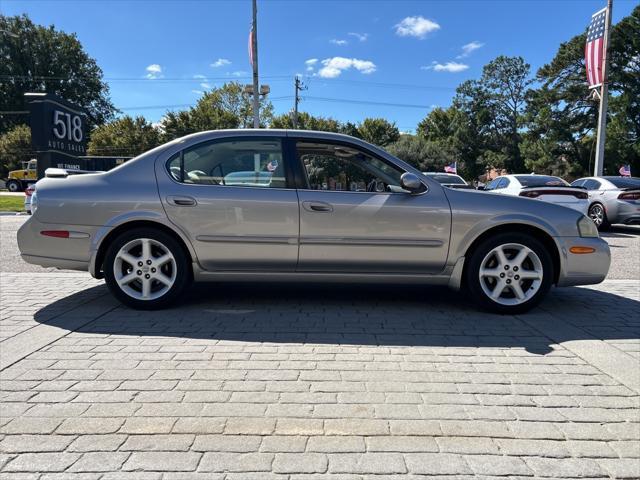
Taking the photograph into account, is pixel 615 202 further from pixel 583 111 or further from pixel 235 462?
pixel 583 111

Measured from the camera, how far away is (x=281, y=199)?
4.19 meters

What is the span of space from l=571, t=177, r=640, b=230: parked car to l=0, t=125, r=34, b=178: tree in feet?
182

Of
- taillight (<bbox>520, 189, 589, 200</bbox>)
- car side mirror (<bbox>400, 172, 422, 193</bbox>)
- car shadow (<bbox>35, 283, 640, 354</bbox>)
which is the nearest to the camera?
car shadow (<bbox>35, 283, 640, 354</bbox>)

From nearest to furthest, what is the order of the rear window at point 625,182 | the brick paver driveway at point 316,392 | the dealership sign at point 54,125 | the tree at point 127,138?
the brick paver driveway at point 316,392, the rear window at point 625,182, the dealership sign at point 54,125, the tree at point 127,138

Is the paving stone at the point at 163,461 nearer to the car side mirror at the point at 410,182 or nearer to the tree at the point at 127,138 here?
the car side mirror at the point at 410,182

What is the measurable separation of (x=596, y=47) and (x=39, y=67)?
65822 millimetres

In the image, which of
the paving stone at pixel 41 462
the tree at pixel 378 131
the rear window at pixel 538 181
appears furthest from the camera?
the tree at pixel 378 131

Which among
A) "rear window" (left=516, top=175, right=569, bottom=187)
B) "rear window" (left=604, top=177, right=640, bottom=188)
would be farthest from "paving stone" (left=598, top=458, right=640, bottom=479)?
"rear window" (left=604, top=177, right=640, bottom=188)

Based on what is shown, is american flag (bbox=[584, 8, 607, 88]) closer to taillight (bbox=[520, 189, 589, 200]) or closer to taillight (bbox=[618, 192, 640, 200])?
taillight (bbox=[618, 192, 640, 200])

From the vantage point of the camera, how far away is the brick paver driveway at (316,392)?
2.11 meters

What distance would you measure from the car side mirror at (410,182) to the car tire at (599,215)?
10018mm

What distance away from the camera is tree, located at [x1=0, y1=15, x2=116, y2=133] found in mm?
58406

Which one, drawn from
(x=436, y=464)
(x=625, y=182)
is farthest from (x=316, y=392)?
(x=625, y=182)

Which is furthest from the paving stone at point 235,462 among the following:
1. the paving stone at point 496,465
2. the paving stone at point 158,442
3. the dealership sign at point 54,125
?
the dealership sign at point 54,125
